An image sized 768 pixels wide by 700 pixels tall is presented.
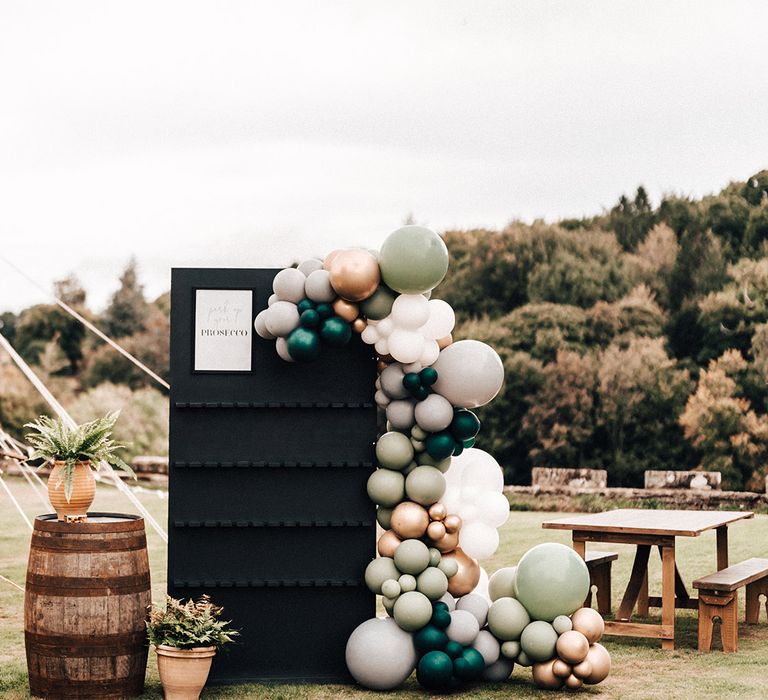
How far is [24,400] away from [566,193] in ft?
32.7

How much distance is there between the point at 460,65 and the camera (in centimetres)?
1819

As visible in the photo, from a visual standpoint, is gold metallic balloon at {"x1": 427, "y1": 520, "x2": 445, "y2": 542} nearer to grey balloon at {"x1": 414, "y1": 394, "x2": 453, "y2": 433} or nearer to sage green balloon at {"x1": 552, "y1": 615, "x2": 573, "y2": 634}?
grey balloon at {"x1": 414, "y1": 394, "x2": 453, "y2": 433}

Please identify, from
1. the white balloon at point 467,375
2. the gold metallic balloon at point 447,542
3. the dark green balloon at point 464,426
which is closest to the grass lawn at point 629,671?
the gold metallic balloon at point 447,542

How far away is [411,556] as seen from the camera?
207 inches

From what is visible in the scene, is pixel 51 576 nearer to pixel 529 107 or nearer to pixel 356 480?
pixel 356 480

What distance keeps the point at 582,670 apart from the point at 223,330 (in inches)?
86.5

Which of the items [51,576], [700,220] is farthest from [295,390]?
[700,220]

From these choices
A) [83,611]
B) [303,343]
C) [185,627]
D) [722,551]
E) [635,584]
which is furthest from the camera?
[722,551]

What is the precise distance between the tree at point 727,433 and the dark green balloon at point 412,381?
1185 cm

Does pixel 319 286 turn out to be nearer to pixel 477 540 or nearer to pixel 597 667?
pixel 477 540

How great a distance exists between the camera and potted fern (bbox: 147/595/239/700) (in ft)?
16.2

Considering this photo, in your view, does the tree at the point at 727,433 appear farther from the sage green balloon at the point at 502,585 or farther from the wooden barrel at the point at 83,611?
the wooden barrel at the point at 83,611

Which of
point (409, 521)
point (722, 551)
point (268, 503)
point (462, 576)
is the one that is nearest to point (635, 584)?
point (722, 551)

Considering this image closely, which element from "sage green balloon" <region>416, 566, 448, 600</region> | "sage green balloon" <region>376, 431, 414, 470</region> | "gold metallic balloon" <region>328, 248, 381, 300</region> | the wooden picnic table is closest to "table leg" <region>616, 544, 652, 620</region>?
the wooden picnic table
